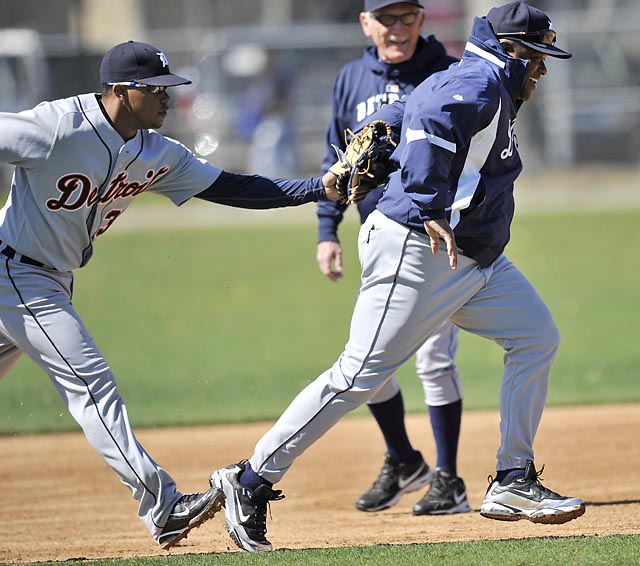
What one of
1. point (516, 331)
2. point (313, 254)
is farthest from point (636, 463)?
point (313, 254)

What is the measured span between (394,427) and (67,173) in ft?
7.11

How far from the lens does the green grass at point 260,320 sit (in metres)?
7.87

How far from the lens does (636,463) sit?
582 cm

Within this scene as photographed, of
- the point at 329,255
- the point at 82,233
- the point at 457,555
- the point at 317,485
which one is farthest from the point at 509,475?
the point at 82,233

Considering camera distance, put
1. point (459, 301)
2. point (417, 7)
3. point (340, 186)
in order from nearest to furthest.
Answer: point (459, 301)
point (340, 186)
point (417, 7)

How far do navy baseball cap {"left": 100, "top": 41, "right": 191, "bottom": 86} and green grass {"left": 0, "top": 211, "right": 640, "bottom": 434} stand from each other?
3.64 m

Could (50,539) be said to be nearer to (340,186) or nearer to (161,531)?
(161,531)

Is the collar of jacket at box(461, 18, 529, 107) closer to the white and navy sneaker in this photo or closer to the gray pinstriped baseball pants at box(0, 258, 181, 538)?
the white and navy sneaker

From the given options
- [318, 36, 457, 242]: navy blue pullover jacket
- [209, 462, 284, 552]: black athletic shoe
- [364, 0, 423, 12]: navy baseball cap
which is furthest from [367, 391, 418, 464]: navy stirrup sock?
[364, 0, 423, 12]: navy baseball cap

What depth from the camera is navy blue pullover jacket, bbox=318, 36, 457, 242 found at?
509 centimetres

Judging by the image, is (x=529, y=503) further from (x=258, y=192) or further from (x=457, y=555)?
(x=258, y=192)

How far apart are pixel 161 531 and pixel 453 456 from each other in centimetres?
163

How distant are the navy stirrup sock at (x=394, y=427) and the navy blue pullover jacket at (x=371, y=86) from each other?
36.9 inches

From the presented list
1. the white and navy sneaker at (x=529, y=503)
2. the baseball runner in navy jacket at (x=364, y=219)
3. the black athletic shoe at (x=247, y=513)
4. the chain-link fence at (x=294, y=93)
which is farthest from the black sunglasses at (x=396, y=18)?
the chain-link fence at (x=294, y=93)
